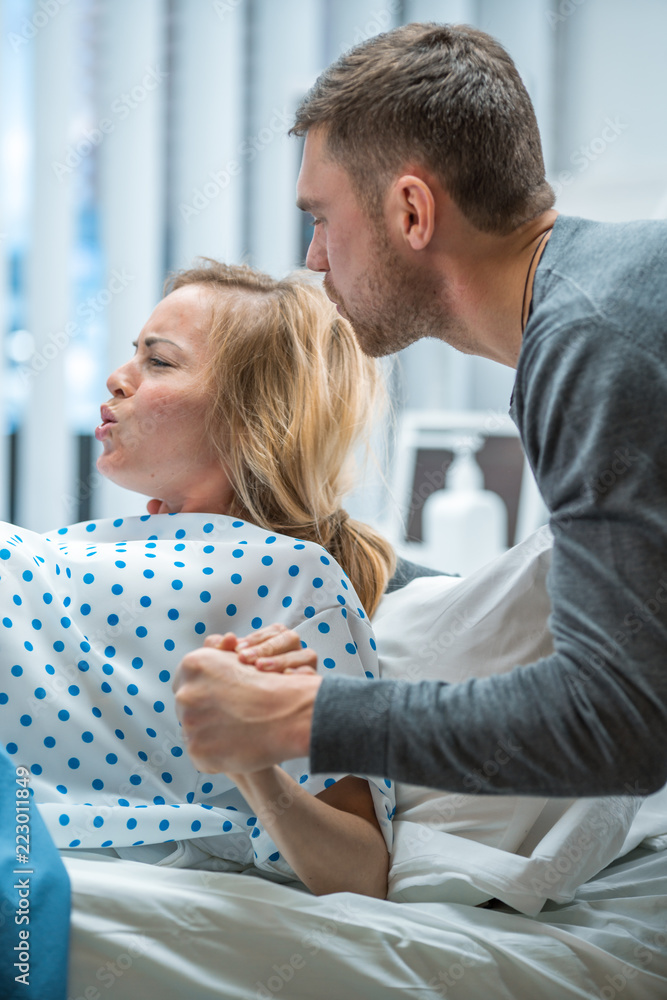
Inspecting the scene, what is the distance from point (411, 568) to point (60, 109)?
202 centimetres

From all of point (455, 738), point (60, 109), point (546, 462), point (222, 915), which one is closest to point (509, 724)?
point (455, 738)

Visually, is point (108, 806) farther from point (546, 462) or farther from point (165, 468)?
point (546, 462)

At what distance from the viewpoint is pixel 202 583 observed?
1.03 m

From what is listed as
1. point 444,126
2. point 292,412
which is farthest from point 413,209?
point 292,412

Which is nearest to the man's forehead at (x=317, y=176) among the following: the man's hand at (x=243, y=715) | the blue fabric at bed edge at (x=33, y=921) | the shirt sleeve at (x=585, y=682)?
the shirt sleeve at (x=585, y=682)

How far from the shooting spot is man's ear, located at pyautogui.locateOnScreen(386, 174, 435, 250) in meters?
0.90

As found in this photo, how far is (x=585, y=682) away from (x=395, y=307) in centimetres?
48

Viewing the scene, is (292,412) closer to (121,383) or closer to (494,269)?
(121,383)

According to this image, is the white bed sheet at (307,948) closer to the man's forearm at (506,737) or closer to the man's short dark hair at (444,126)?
the man's forearm at (506,737)

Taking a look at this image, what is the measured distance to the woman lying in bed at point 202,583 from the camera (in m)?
Result: 0.92

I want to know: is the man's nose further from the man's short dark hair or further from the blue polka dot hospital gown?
the blue polka dot hospital gown

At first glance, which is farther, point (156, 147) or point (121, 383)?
point (156, 147)

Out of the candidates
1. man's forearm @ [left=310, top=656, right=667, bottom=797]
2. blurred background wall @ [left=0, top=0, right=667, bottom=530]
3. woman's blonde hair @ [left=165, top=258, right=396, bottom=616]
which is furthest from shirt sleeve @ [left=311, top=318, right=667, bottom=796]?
blurred background wall @ [left=0, top=0, right=667, bottom=530]

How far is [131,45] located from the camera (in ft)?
8.91
